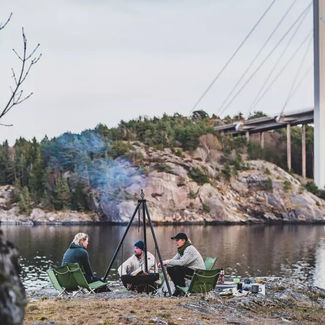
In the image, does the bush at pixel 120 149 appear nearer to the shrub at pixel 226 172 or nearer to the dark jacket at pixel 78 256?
the shrub at pixel 226 172

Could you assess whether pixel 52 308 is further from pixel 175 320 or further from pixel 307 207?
pixel 307 207

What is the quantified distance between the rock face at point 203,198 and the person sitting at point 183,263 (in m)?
50.8

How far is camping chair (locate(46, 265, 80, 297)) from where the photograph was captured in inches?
428

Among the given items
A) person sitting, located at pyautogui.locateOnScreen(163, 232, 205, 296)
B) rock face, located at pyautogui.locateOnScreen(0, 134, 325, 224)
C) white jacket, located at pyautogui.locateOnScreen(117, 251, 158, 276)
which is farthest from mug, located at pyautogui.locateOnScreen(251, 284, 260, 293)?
rock face, located at pyautogui.locateOnScreen(0, 134, 325, 224)

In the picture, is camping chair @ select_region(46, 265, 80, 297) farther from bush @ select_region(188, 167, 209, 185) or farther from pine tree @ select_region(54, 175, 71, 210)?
pine tree @ select_region(54, 175, 71, 210)

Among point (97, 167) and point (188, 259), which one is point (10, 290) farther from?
point (97, 167)

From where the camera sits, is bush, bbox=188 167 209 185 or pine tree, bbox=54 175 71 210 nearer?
bush, bbox=188 167 209 185

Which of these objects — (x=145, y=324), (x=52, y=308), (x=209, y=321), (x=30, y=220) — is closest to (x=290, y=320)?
(x=209, y=321)

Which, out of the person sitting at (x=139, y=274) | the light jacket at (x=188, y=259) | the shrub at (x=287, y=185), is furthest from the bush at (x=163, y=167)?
the light jacket at (x=188, y=259)

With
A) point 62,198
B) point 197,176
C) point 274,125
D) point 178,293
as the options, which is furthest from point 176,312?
point 274,125

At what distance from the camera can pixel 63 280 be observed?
11.0 meters

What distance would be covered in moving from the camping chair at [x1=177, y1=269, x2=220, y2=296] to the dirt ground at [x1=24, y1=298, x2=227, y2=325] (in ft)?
4.95

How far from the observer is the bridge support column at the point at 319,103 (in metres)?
14.6

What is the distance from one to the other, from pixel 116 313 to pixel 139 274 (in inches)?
166
